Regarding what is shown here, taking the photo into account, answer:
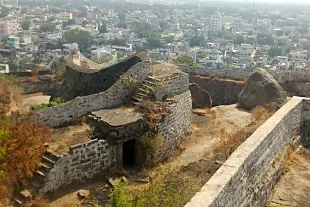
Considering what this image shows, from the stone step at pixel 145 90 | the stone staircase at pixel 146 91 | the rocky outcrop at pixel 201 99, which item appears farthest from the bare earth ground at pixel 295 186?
the rocky outcrop at pixel 201 99

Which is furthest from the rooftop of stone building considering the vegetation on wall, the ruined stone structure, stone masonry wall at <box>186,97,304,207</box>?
stone masonry wall at <box>186,97,304,207</box>

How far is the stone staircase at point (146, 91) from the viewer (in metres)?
13.6

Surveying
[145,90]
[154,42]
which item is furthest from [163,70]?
[154,42]

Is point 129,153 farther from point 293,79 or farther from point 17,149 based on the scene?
point 293,79

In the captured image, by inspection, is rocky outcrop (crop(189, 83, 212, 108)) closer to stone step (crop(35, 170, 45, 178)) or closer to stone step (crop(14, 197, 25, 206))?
stone step (crop(35, 170, 45, 178))

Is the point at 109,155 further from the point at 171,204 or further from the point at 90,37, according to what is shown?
the point at 90,37

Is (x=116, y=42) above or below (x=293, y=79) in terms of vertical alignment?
below

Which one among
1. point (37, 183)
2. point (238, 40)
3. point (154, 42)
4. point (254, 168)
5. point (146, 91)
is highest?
point (254, 168)

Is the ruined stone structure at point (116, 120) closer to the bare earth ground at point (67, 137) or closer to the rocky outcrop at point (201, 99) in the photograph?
the bare earth ground at point (67, 137)

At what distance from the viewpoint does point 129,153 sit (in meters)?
12.5

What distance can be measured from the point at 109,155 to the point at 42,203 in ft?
8.24

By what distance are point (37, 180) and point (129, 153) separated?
3.17 metres

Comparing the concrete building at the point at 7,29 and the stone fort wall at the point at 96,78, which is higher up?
the stone fort wall at the point at 96,78

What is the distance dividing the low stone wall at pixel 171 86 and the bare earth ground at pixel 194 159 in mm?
1622
